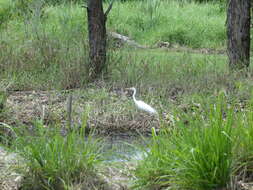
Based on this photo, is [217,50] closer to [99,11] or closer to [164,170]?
[99,11]

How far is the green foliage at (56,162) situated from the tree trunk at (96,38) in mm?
4829

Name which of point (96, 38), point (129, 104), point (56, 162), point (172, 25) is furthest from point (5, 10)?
point (56, 162)

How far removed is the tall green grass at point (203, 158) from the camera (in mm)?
2703

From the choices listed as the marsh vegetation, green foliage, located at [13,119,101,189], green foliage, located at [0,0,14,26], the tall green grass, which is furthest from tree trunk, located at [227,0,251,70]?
green foliage, located at [0,0,14,26]

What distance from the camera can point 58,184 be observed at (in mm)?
2986

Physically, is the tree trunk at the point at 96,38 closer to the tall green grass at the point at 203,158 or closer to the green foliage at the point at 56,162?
the green foliage at the point at 56,162

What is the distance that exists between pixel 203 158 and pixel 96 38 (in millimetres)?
5423

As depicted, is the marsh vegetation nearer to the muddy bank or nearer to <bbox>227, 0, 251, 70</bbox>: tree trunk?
the muddy bank

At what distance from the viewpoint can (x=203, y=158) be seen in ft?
8.83

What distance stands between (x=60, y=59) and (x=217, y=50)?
6764 mm

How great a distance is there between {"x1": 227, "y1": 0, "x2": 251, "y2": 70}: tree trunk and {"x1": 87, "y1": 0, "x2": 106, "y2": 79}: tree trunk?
86.0 inches

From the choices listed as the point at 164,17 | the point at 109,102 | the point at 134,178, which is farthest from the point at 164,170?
the point at 164,17

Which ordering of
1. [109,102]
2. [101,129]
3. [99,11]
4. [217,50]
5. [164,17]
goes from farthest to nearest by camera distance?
[164,17] → [217,50] → [99,11] → [109,102] → [101,129]

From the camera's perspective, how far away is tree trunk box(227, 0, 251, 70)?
8.02 metres
